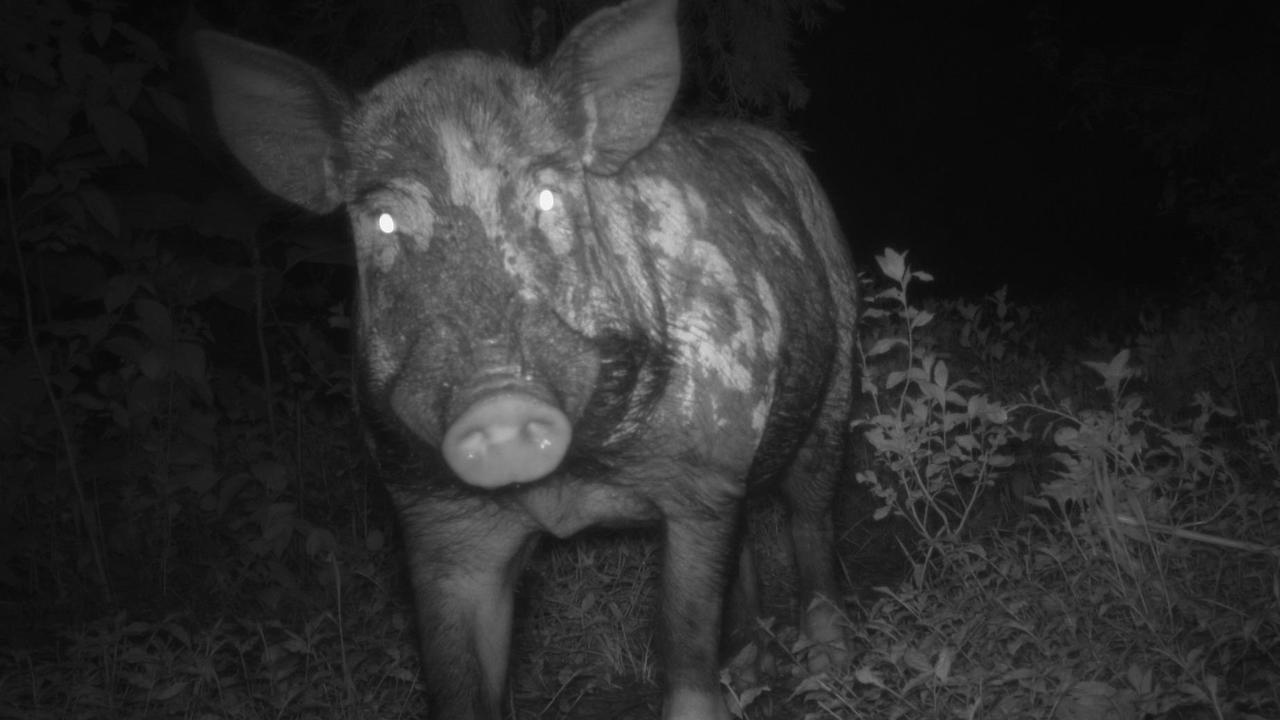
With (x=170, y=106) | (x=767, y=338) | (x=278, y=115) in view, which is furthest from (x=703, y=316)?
(x=170, y=106)

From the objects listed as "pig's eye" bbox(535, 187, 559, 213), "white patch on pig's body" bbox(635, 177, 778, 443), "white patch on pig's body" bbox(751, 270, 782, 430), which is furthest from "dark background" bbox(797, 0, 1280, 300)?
"pig's eye" bbox(535, 187, 559, 213)

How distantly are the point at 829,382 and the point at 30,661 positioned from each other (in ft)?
9.04

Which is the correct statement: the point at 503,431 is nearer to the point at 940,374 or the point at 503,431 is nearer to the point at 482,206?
the point at 482,206

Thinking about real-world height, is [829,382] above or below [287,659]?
above

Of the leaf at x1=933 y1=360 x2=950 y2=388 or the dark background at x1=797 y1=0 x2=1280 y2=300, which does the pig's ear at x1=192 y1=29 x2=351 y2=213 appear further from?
the dark background at x1=797 y1=0 x2=1280 y2=300

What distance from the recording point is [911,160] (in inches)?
604

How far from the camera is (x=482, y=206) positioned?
289cm

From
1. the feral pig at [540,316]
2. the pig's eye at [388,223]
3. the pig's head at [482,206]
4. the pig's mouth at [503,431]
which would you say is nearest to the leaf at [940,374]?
the feral pig at [540,316]

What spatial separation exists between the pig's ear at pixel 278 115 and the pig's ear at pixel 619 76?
22.3 inches

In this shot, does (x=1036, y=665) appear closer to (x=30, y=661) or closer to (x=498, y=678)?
(x=498, y=678)

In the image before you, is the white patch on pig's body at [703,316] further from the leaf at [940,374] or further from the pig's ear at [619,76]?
the leaf at [940,374]

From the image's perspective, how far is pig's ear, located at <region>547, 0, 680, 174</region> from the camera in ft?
10.5

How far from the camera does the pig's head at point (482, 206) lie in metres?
2.77

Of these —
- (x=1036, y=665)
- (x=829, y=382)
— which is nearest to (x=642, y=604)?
(x=829, y=382)
